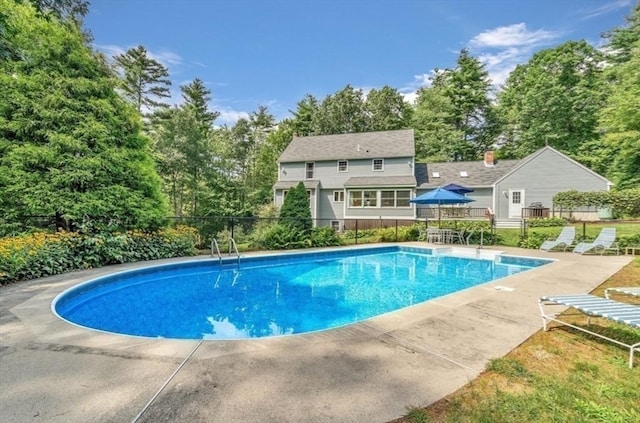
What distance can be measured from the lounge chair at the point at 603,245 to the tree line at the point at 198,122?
1142cm

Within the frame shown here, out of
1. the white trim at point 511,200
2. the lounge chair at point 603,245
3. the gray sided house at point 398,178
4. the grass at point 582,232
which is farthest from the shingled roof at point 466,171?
the lounge chair at point 603,245

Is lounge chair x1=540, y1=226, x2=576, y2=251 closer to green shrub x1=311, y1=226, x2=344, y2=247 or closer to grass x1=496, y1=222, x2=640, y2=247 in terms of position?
grass x1=496, y1=222, x2=640, y2=247

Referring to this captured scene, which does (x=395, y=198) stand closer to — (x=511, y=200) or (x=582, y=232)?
(x=511, y=200)

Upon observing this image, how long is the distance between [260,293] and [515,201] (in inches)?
752

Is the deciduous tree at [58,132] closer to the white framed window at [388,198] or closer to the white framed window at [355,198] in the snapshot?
the white framed window at [355,198]

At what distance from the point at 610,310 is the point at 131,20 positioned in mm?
16770

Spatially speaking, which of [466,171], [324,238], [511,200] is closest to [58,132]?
[324,238]

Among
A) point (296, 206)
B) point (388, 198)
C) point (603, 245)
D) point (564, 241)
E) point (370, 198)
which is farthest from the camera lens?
point (370, 198)

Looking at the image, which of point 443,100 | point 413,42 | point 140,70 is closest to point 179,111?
point 140,70

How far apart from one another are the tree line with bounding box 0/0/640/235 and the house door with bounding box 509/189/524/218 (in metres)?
6.01

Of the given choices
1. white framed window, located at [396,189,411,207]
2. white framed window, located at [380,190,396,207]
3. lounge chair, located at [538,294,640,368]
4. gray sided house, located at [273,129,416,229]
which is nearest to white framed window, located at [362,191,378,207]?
gray sided house, located at [273,129,416,229]

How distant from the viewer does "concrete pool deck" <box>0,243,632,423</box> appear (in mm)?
2172

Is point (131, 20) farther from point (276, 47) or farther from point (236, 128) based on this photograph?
point (236, 128)

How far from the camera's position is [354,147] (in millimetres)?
23359
